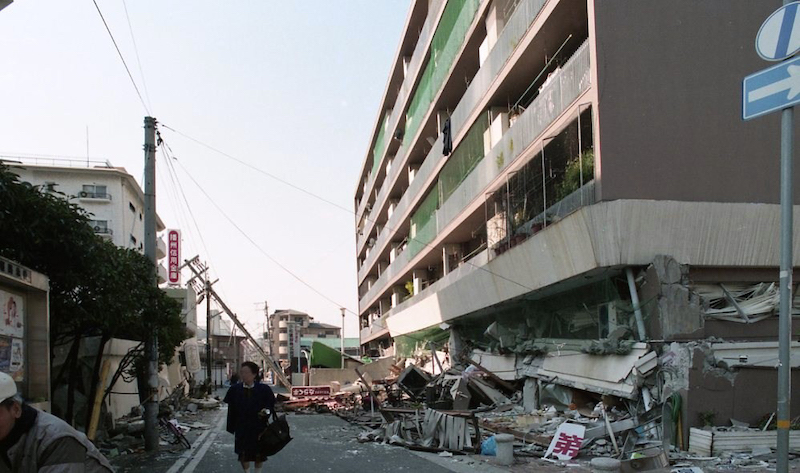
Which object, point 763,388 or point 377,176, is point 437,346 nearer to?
point 763,388

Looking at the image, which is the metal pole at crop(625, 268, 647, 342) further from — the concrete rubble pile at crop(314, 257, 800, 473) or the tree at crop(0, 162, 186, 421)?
the tree at crop(0, 162, 186, 421)

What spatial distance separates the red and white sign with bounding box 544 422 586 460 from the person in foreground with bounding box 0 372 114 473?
892 centimetres

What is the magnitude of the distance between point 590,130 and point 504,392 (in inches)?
314

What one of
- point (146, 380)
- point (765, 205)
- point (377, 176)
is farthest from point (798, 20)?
point (377, 176)

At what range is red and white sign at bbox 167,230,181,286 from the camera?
43656mm

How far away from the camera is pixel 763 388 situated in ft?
34.9

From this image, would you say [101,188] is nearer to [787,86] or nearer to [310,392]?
[310,392]

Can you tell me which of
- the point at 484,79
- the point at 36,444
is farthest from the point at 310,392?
the point at 36,444

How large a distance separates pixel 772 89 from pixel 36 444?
5.01m

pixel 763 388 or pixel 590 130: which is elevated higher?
pixel 590 130

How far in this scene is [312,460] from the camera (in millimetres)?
11047

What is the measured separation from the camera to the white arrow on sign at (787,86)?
14.9 ft

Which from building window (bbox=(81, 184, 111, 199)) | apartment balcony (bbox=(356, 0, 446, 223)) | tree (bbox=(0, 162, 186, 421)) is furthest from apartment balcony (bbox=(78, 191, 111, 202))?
tree (bbox=(0, 162, 186, 421))

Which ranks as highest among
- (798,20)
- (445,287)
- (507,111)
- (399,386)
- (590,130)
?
(507,111)
